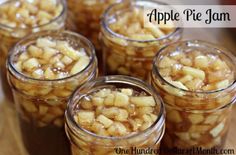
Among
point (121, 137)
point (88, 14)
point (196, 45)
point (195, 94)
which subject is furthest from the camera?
point (88, 14)

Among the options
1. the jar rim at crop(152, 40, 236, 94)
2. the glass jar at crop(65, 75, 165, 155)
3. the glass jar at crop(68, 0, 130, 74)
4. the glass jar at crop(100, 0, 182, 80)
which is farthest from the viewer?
the glass jar at crop(68, 0, 130, 74)

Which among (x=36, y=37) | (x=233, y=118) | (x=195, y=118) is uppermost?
(x=36, y=37)

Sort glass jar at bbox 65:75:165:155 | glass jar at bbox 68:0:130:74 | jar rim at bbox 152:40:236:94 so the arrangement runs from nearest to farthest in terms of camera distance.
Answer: glass jar at bbox 65:75:165:155 → jar rim at bbox 152:40:236:94 → glass jar at bbox 68:0:130:74

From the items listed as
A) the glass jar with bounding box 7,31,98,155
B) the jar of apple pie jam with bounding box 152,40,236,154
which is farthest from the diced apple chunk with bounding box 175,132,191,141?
the glass jar with bounding box 7,31,98,155

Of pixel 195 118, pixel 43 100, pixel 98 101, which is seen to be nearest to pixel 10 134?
pixel 43 100

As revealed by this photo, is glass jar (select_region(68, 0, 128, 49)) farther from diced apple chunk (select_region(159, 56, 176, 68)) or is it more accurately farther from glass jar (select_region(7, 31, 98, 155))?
diced apple chunk (select_region(159, 56, 176, 68))

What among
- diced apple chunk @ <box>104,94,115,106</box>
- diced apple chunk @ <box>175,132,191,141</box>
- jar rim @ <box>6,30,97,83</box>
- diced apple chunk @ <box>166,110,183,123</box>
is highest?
jar rim @ <box>6,30,97,83</box>

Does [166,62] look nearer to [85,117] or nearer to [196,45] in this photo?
[196,45]

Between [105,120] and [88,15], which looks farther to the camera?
[88,15]

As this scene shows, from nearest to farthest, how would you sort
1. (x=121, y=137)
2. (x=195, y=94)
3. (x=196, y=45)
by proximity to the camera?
Result: (x=121, y=137)
(x=195, y=94)
(x=196, y=45)
